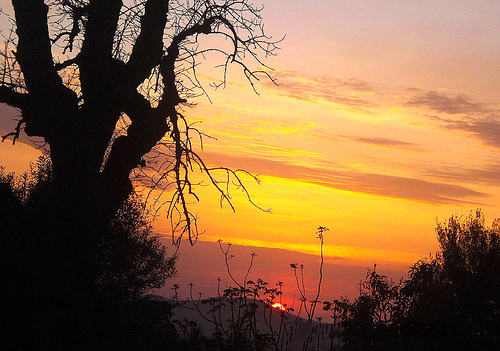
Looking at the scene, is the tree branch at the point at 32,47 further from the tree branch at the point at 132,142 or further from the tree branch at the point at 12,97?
the tree branch at the point at 132,142

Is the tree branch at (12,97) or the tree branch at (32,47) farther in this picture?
the tree branch at (32,47)

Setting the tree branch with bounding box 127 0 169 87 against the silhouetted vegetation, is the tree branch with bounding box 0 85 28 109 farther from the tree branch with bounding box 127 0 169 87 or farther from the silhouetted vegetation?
the silhouetted vegetation

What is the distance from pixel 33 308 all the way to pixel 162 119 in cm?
491

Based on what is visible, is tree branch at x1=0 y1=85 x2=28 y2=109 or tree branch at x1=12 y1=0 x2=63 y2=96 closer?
tree branch at x1=0 y1=85 x2=28 y2=109

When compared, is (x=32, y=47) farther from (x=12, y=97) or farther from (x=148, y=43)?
(x=148, y=43)

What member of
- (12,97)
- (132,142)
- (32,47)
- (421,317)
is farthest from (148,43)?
(421,317)

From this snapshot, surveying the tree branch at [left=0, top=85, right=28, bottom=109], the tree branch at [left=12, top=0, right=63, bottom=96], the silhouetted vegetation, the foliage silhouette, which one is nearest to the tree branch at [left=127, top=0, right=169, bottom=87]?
the tree branch at [left=12, top=0, right=63, bottom=96]

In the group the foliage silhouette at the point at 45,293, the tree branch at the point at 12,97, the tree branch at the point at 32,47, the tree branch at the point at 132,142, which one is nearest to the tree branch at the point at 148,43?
the tree branch at the point at 132,142

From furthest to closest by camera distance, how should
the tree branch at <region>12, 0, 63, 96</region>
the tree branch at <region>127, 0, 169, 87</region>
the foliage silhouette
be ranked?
the tree branch at <region>127, 0, 169, 87</region> < the tree branch at <region>12, 0, 63, 96</region> < the foliage silhouette

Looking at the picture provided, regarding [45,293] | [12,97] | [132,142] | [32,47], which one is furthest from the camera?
[132,142]

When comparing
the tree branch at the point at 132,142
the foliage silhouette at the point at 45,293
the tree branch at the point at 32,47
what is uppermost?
the tree branch at the point at 32,47

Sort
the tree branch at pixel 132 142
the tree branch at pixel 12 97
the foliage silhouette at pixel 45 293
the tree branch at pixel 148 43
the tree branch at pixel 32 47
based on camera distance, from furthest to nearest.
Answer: the tree branch at pixel 148 43, the tree branch at pixel 132 142, the tree branch at pixel 32 47, the tree branch at pixel 12 97, the foliage silhouette at pixel 45 293

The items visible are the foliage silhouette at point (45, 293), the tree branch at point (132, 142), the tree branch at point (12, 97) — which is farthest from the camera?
the tree branch at point (132, 142)

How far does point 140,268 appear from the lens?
22391 mm
